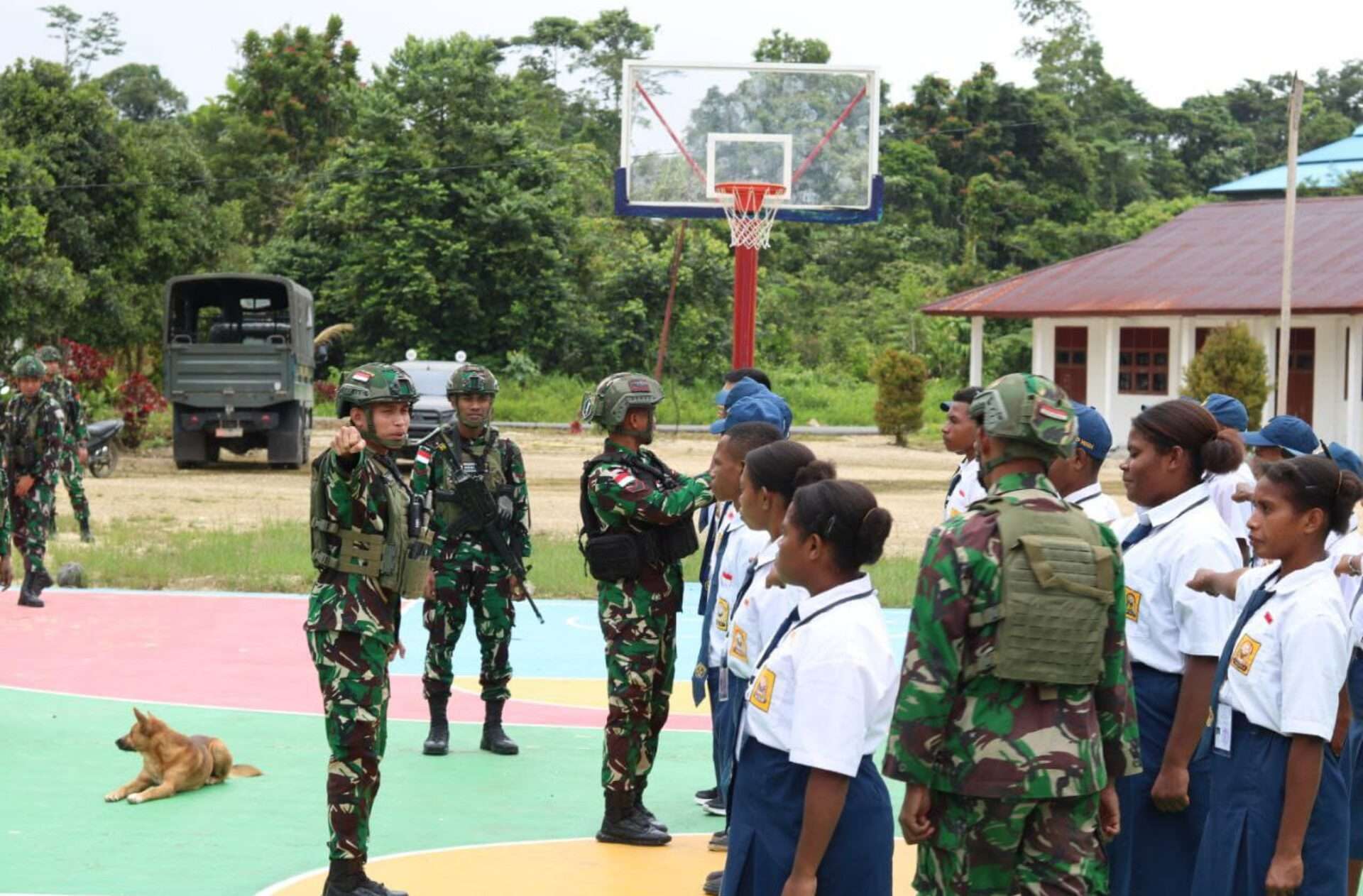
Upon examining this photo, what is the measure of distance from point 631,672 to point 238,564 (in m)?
8.83

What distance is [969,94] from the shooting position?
4950cm

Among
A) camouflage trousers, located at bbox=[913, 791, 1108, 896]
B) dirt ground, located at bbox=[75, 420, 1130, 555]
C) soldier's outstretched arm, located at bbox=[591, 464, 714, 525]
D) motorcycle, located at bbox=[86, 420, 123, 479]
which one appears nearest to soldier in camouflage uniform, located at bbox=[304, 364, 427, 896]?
soldier's outstretched arm, located at bbox=[591, 464, 714, 525]

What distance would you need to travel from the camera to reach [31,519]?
1287cm

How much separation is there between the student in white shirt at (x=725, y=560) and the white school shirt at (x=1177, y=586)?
50.0 inches

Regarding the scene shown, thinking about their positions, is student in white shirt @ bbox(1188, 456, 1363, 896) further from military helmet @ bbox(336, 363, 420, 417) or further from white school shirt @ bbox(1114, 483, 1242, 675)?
military helmet @ bbox(336, 363, 420, 417)

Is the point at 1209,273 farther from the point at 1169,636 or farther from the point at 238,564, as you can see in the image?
the point at 1169,636

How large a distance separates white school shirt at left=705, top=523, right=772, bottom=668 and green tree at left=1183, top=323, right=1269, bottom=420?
77.7 ft

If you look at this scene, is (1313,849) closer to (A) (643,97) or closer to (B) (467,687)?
(B) (467,687)

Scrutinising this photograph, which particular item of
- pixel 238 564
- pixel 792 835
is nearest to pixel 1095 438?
pixel 792 835

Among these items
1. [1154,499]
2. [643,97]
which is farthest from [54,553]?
[1154,499]

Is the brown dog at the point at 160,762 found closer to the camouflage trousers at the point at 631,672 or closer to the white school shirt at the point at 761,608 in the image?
the camouflage trousers at the point at 631,672

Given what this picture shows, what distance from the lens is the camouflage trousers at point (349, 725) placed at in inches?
230

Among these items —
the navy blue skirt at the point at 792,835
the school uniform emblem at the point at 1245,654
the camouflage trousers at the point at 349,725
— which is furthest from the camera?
the camouflage trousers at the point at 349,725

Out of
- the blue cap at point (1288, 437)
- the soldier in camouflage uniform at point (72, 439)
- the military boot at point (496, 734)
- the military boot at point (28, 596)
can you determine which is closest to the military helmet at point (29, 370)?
the soldier in camouflage uniform at point (72, 439)
